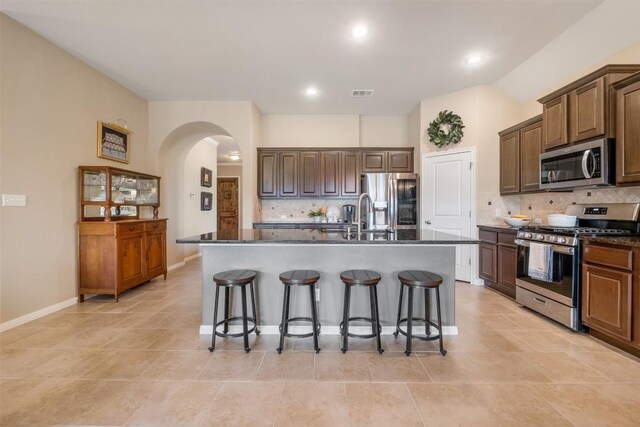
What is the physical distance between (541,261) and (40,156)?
18.0 feet

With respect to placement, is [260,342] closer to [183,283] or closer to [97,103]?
[183,283]

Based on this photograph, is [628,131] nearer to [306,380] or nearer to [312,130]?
[306,380]

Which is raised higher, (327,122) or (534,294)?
(327,122)

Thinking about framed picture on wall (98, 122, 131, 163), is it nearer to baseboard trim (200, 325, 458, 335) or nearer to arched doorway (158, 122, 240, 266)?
arched doorway (158, 122, 240, 266)

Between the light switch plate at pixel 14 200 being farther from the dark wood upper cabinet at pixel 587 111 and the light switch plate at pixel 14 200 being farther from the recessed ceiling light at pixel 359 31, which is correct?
the dark wood upper cabinet at pixel 587 111

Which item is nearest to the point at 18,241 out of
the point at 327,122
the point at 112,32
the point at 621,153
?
the point at 112,32

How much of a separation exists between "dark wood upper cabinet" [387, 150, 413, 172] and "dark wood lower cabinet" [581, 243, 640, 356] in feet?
10.1

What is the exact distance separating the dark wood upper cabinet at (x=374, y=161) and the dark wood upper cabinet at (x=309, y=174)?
89 cm

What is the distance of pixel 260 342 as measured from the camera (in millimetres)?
2545

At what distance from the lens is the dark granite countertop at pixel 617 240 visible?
7.40 ft

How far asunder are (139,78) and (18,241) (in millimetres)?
2549

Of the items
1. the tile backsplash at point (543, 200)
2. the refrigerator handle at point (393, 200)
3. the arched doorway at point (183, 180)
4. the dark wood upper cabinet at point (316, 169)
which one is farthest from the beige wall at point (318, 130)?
the tile backsplash at point (543, 200)

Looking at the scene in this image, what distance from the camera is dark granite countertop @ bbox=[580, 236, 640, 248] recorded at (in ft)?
7.40

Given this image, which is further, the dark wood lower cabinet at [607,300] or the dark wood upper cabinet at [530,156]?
the dark wood upper cabinet at [530,156]
